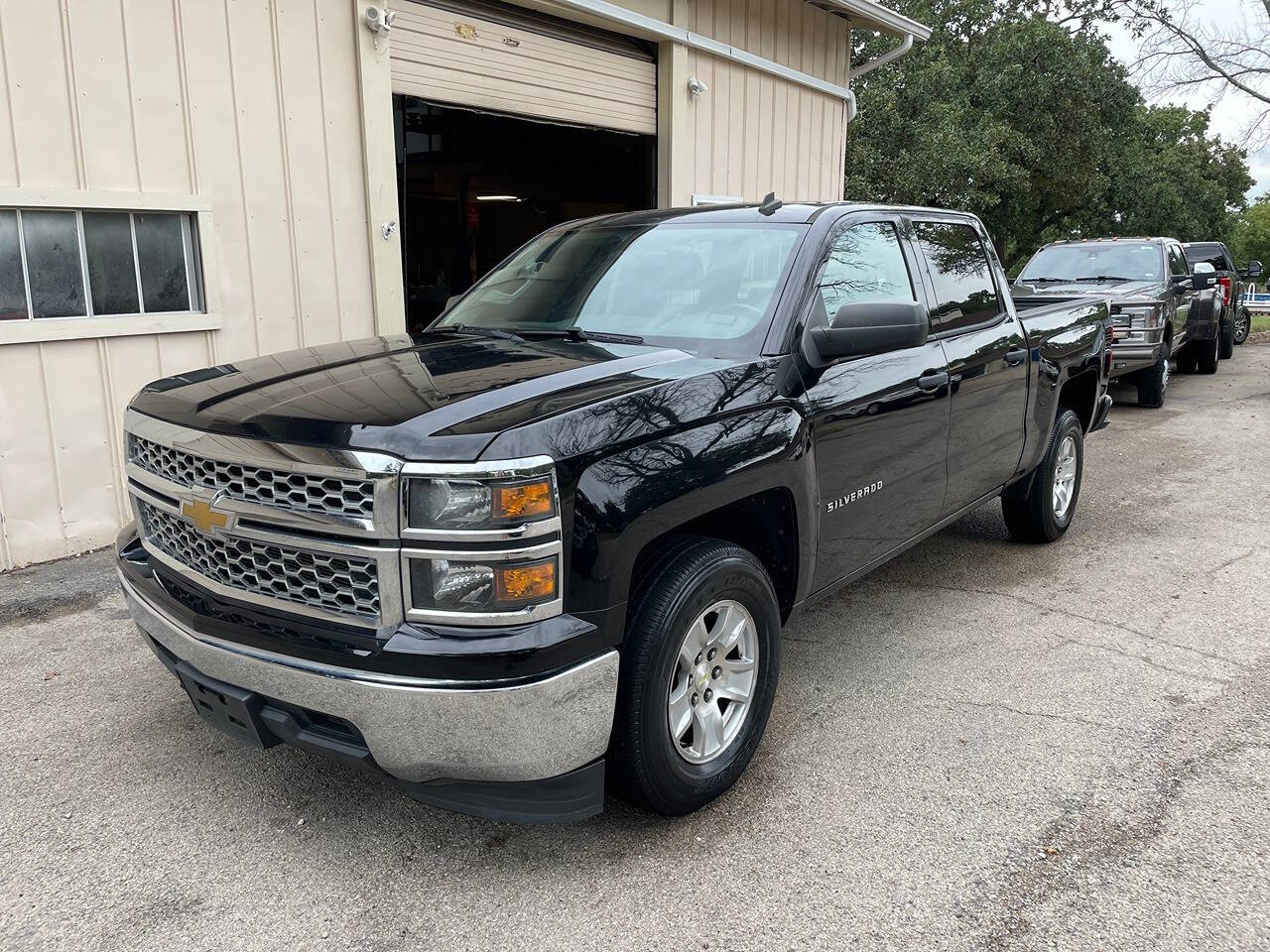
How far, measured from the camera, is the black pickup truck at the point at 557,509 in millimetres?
2428

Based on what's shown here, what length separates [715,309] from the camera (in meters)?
3.60

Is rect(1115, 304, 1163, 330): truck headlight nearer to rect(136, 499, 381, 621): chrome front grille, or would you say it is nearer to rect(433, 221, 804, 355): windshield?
rect(433, 221, 804, 355): windshield

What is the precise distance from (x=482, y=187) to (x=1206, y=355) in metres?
10.8

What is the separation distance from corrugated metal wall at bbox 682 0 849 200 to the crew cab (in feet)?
9.42

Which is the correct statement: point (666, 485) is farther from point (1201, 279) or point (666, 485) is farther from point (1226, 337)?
point (1226, 337)

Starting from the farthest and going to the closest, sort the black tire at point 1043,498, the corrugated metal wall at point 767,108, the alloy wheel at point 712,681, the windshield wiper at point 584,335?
the corrugated metal wall at point 767,108 < the black tire at point 1043,498 < the windshield wiper at point 584,335 < the alloy wheel at point 712,681

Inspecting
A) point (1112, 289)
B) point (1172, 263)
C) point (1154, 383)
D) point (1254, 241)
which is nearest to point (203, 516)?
point (1112, 289)

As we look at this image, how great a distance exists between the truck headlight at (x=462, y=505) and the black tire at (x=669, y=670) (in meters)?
0.57

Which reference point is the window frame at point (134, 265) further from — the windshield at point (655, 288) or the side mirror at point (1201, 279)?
the side mirror at point (1201, 279)

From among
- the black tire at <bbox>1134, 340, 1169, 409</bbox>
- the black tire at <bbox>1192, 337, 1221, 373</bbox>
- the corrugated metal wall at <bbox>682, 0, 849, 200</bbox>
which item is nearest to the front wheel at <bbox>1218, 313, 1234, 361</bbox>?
the black tire at <bbox>1192, 337, 1221, 373</bbox>

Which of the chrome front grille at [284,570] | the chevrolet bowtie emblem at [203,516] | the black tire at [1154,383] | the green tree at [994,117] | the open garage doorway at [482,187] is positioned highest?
the green tree at [994,117]

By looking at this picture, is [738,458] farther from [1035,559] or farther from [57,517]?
[57,517]

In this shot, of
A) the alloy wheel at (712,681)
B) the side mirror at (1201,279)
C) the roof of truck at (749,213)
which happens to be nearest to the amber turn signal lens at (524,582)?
the alloy wheel at (712,681)

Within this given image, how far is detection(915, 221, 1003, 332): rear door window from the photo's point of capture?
4.45 meters
